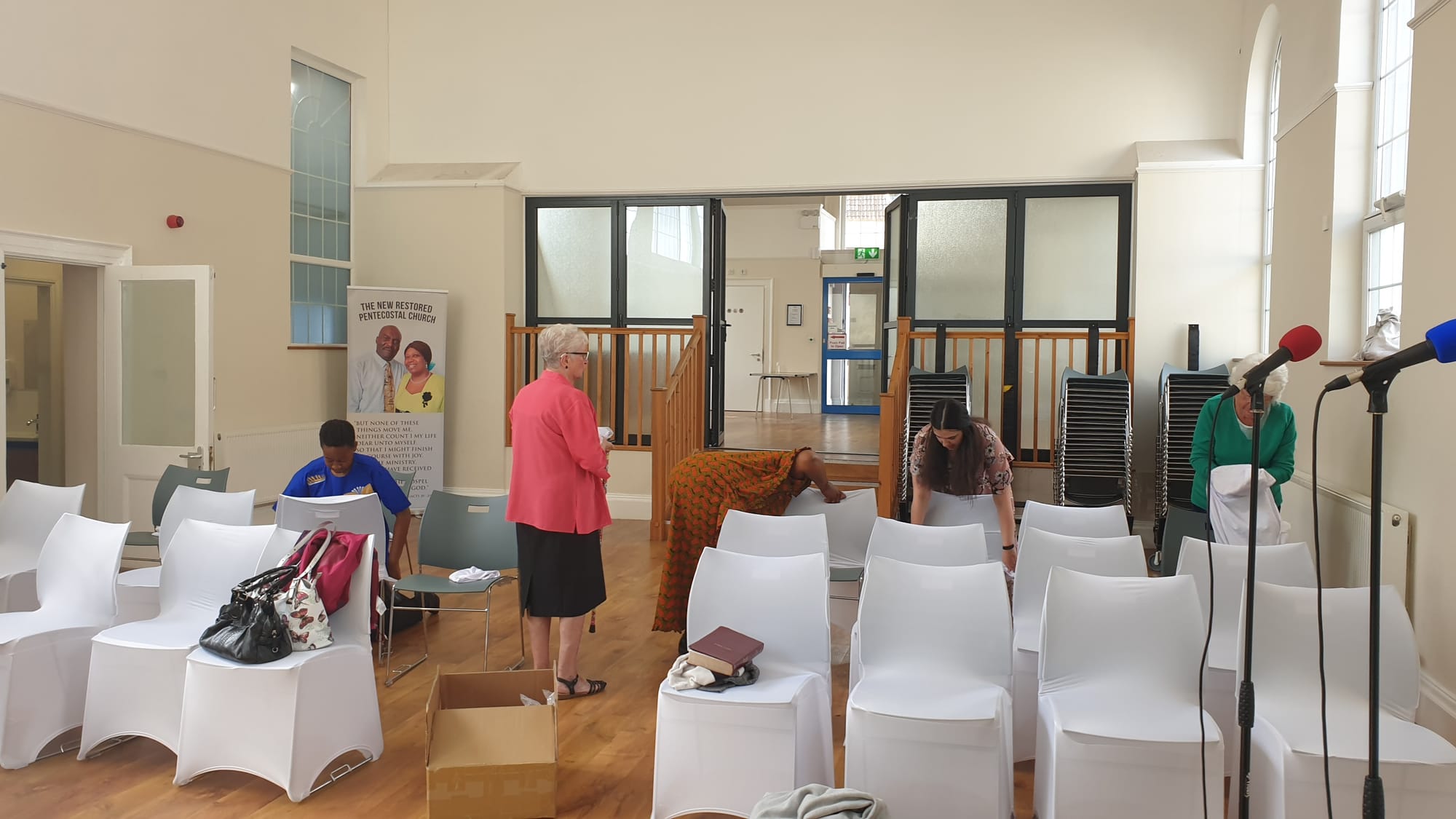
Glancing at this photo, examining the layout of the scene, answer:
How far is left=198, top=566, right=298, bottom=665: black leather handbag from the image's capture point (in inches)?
131

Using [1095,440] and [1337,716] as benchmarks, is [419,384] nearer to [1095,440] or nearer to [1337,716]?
[1095,440]

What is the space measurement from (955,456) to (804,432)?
560 centimetres

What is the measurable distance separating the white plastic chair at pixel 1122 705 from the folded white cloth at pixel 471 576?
2578mm

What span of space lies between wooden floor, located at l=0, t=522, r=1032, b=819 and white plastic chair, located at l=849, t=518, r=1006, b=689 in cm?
72

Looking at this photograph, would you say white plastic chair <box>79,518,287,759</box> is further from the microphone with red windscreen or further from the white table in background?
the white table in background

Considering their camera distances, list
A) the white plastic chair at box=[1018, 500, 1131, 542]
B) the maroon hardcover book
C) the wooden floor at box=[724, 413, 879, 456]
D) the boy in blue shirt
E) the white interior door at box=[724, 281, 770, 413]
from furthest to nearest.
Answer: the white interior door at box=[724, 281, 770, 413] → the wooden floor at box=[724, 413, 879, 456] → the boy in blue shirt → the white plastic chair at box=[1018, 500, 1131, 542] → the maroon hardcover book

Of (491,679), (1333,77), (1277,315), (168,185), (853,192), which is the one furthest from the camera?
(853,192)

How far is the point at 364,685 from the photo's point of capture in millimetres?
3578

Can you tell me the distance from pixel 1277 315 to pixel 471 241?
21.6 ft

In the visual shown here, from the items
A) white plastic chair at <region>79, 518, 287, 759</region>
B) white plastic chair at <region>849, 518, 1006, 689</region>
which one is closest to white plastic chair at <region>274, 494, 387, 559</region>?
white plastic chair at <region>79, 518, 287, 759</region>

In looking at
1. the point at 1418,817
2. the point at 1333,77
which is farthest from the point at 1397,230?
the point at 1418,817

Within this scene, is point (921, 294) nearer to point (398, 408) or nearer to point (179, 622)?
point (398, 408)

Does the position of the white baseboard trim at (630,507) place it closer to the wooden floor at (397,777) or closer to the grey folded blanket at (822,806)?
the wooden floor at (397,777)

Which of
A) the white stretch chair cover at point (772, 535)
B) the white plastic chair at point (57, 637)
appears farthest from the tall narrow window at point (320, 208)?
the white stretch chair cover at point (772, 535)
